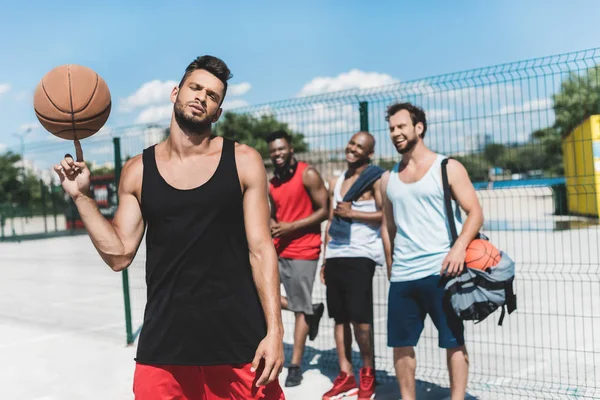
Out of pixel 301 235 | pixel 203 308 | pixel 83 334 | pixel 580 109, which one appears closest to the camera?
pixel 203 308

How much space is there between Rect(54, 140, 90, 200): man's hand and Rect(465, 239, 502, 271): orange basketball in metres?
2.53

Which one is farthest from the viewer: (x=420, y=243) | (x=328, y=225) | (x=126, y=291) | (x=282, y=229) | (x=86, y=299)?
(x=86, y=299)

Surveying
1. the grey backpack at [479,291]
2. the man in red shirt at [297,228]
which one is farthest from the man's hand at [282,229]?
the grey backpack at [479,291]

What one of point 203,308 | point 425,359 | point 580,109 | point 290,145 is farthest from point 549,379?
point 203,308

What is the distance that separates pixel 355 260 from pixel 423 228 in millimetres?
1111

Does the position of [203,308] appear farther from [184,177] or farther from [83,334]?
[83,334]

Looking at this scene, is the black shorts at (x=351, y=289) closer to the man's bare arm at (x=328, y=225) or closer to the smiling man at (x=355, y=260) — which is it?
the smiling man at (x=355, y=260)

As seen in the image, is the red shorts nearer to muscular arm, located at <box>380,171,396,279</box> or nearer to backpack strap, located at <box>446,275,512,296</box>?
backpack strap, located at <box>446,275,512,296</box>

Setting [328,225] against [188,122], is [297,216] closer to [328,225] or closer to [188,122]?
[328,225]

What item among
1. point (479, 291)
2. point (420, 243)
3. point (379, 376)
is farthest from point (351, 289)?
point (479, 291)

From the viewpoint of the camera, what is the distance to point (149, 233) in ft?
9.53

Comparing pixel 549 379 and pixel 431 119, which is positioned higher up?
pixel 431 119

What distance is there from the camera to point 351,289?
Answer: 550cm

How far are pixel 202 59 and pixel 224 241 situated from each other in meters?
0.81
